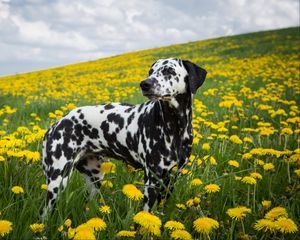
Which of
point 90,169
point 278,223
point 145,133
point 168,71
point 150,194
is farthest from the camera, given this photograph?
point 90,169

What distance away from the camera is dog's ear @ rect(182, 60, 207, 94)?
312 cm

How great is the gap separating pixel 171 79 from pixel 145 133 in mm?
556

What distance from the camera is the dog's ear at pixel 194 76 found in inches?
123

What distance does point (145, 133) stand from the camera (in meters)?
3.21

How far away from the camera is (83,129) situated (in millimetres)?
3479

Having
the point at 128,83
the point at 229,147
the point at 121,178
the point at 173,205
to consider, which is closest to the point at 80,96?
the point at 128,83

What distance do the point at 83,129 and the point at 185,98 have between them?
1073mm

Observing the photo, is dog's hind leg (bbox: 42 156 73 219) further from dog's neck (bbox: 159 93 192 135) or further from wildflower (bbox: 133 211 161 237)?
wildflower (bbox: 133 211 161 237)

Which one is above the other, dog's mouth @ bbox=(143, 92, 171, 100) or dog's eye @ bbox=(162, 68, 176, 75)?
dog's eye @ bbox=(162, 68, 176, 75)

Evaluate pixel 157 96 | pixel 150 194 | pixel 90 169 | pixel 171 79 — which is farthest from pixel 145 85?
A: pixel 90 169

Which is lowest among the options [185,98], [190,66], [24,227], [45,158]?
[24,227]

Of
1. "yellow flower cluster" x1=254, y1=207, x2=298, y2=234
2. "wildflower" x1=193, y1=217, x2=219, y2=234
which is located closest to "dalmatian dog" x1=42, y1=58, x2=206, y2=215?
"wildflower" x1=193, y1=217, x2=219, y2=234

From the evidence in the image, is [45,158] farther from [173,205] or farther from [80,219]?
[173,205]

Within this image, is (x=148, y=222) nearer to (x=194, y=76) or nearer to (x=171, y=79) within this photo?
(x=171, y=79)
